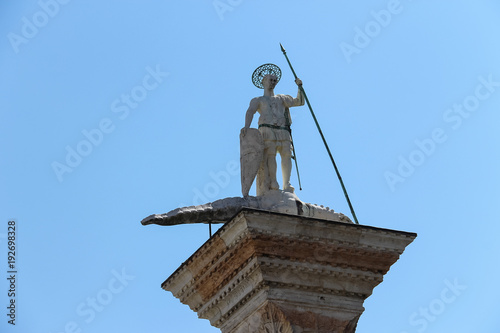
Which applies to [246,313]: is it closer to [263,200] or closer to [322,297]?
[322,297]

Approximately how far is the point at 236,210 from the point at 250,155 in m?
0.88

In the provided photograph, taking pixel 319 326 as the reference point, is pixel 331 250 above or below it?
above

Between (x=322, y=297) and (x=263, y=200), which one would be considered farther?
(x=263, y=200)

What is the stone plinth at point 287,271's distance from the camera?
11.1m

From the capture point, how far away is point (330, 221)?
1141 cm

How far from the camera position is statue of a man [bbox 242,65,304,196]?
12941 mm

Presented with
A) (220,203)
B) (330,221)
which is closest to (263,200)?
(220,203)

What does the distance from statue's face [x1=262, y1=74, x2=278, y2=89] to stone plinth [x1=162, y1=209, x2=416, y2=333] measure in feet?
10.1

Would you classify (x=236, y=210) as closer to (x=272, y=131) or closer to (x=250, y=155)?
(x=250, y=155)

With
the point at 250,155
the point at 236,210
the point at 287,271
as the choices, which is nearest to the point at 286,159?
the point at 250,155

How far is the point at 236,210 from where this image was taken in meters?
12.4

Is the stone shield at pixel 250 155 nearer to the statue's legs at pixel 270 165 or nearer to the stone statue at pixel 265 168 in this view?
the stone statue at pixel 265 168

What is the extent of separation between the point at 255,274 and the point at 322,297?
915 millimetres

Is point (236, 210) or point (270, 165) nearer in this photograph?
point (236, 210)
